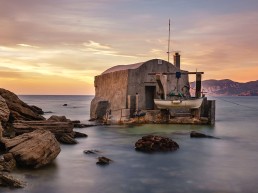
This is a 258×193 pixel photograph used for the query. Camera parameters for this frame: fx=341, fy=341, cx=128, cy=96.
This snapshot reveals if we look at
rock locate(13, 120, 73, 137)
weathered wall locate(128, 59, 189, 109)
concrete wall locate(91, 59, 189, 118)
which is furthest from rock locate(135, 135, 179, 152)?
weathered wall locate(128, 59, 189, 109)

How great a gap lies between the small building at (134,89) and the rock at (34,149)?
14406 millimetres

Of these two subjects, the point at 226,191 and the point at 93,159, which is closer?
the point at 226,191

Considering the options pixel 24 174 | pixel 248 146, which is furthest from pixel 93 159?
pixel 248 146

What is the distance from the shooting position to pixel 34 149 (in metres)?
11.5

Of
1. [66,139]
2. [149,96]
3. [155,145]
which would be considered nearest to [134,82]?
[149,96]

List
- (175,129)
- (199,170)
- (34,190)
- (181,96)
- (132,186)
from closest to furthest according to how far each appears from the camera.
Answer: (34,190) → (132,186) → (199,170) → (175,129) → (181,96)

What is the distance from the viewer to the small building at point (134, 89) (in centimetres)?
2662

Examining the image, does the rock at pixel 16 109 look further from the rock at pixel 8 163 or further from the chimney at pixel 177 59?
the chimney at pixel 177 59

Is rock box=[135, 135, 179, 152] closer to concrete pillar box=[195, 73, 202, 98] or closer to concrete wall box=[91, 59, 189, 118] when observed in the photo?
concrete wall box=[91, 59, 189, 118]

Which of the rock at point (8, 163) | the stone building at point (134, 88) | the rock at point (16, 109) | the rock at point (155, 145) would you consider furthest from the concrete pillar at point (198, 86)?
the rock at point (8, 163)

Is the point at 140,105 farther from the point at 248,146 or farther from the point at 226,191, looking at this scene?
the point at 226,191

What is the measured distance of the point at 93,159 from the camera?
13906 millimetres

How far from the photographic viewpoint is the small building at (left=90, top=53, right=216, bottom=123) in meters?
26.6

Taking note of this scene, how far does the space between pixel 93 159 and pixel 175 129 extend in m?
11.4
